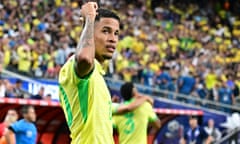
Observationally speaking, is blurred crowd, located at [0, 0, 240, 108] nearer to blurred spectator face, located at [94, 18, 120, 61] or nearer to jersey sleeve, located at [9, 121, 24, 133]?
jersey sleeve, located at [9, 121, 24, 133]

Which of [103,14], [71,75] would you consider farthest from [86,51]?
[103,14]

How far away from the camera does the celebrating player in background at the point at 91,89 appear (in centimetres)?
402

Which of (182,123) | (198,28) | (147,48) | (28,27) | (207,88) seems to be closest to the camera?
(182,123)

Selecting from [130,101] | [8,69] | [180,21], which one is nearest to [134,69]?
[8,69]

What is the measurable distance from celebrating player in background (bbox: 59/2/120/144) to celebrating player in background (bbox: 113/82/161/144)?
378cm

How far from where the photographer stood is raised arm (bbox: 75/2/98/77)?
12.7 feet

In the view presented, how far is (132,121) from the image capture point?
27.1ft

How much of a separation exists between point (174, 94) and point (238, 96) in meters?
2.20

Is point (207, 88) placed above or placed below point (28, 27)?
below

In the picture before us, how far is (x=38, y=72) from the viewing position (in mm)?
17406

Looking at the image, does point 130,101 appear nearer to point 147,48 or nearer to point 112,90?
point 112,90

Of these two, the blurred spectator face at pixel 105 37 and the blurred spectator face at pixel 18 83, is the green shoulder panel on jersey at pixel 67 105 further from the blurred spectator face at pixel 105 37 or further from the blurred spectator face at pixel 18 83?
the blurred spectator face at pixel 18 83

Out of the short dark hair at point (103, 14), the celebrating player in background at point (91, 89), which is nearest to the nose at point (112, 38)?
the celebrating player in background at point (91, 89)

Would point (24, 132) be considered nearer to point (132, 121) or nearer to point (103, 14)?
point (132, 121)
